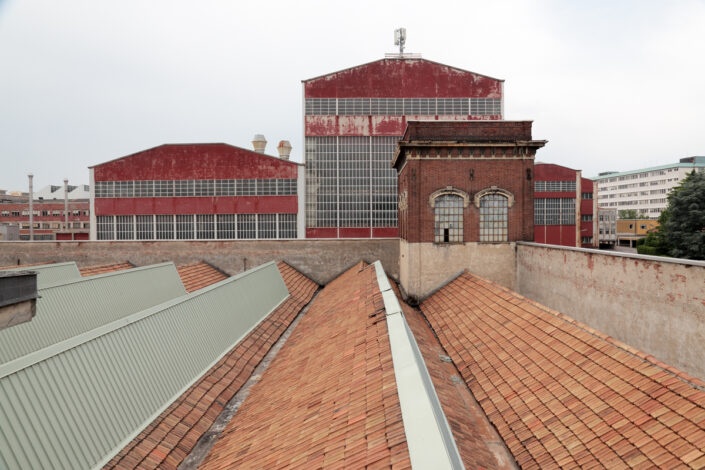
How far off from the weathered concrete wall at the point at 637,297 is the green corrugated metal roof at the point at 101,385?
1021 cm

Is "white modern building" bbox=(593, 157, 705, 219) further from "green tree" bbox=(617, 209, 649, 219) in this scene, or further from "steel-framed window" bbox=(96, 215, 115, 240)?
"steel-framed window" bbox=(96, 215, 115, 240)

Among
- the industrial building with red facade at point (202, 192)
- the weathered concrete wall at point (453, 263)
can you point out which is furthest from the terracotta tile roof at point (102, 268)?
the weathered concrete wall at point (453, 263)

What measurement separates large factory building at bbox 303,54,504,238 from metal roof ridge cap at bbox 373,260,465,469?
21.6m

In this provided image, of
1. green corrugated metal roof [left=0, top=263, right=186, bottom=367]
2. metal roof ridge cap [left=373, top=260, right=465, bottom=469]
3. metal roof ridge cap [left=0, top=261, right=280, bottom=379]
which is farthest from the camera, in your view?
green corrugated metal roof [left=0, top=263, right=186, bottom=367]

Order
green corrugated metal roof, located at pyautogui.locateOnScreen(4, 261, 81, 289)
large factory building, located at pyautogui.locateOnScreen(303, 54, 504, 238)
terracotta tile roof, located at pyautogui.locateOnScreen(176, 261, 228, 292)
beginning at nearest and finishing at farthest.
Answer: green corrugated metal roof, located at pyautogui.locateOnScreen(4, 261, 81, 289) < terracotta tile roof, located at pyautogui.locateOnScreen(176, 261, 228, 292) < large factory building, located at pyautogui.locateOnScreen(303, 54, 504, 238)

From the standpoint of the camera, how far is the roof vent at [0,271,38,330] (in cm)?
691

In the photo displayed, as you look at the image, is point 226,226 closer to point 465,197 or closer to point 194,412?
point 465,197

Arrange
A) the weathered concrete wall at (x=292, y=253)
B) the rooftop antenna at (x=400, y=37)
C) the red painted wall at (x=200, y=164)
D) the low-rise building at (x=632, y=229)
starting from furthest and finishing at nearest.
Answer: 1. the low-rise building at (x=632, y=229)
2. the rooftop antenna at (x=400, y=37)
3. the red painted wall at (x=200, y=164)
4. the weathered concrete wall at (x=292, y=253)

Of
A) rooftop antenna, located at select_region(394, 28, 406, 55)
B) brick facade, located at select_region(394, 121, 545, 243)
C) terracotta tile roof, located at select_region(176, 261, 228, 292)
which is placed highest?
rooftop antenna, located at select_region(394, 28, 406, 55)

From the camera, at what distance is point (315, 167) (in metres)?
27.7

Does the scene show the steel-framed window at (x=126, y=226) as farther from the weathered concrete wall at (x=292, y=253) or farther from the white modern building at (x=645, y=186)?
the white modern building at (x=645, y=186)

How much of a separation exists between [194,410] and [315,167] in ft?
73.3

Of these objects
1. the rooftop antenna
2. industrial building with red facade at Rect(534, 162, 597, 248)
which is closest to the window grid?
the rooftop antenna

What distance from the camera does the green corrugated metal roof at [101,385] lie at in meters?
4.38
